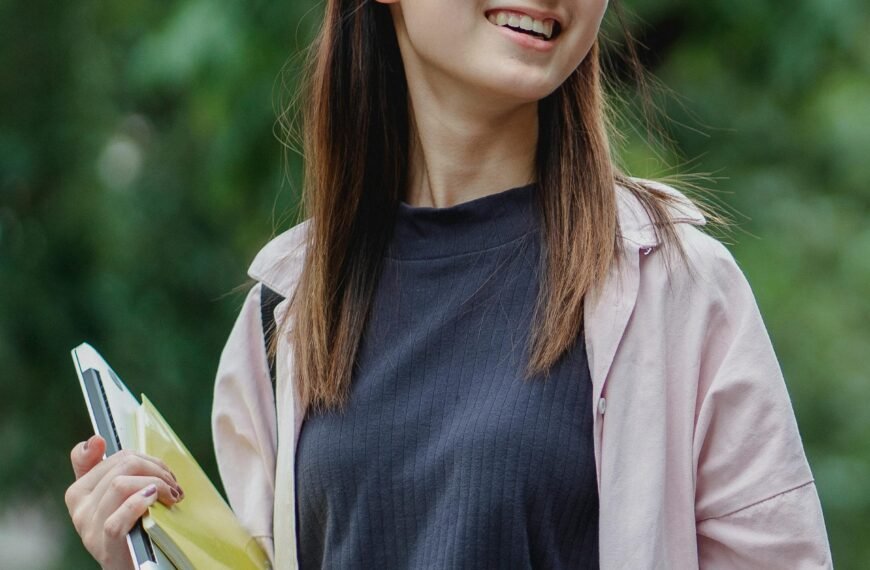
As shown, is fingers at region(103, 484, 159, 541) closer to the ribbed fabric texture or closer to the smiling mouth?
the ribbed fabric texture

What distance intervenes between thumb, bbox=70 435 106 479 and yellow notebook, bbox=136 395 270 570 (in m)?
0.05

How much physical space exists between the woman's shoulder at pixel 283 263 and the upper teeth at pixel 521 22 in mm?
416

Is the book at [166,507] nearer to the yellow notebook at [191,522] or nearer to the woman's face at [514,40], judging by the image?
the yellow notebook at [191,522]

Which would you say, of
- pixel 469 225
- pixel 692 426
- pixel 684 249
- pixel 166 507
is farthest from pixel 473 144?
pixel 166 507

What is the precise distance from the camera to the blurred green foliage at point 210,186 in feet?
14.3

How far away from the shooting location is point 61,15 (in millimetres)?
4855

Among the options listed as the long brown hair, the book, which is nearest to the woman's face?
the long brown hair

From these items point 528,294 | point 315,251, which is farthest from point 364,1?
point 528,294

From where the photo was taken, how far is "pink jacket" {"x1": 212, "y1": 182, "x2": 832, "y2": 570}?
1727mm

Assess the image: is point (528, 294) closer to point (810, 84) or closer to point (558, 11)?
point (558, 11)

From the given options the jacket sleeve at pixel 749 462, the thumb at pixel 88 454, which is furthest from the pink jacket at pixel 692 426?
the thumb at pixel 88 454

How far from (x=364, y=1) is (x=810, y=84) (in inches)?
108

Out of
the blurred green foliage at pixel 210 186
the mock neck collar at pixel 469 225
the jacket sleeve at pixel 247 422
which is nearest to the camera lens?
the mock neck collar at pixel 469 225

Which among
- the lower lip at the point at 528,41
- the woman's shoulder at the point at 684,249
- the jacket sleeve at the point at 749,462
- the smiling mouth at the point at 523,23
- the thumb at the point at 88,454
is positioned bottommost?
the jacket sleeve at the point at 749,462
